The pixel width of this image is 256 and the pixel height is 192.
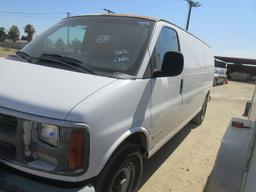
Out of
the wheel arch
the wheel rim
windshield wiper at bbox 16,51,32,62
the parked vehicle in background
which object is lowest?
the parked vehicle in background

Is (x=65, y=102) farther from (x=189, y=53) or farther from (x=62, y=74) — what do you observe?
(x=189, y=53)

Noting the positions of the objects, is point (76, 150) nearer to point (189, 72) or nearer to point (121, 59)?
point (121, 59)

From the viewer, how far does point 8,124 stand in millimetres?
2451

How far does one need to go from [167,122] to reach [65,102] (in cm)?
216

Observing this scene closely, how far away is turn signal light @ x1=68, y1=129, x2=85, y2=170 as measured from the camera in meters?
2.30

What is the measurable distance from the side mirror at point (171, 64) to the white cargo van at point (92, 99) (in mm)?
12

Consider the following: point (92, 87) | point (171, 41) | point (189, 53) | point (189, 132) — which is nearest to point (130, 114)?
point (92, 87)

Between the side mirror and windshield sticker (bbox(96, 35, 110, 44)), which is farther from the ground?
windshield sticker (bbox(96, 35, 110, 44))

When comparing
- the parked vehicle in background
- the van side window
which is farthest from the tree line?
the van side window

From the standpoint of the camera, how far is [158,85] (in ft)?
11.9

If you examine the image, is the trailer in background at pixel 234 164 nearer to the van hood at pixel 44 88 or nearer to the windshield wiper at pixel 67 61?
the van hood at pixel 44 88

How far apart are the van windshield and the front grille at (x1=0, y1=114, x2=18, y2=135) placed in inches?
38.4

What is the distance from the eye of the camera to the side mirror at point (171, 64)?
3.55m

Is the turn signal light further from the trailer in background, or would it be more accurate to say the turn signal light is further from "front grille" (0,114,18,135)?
the trailer in background
